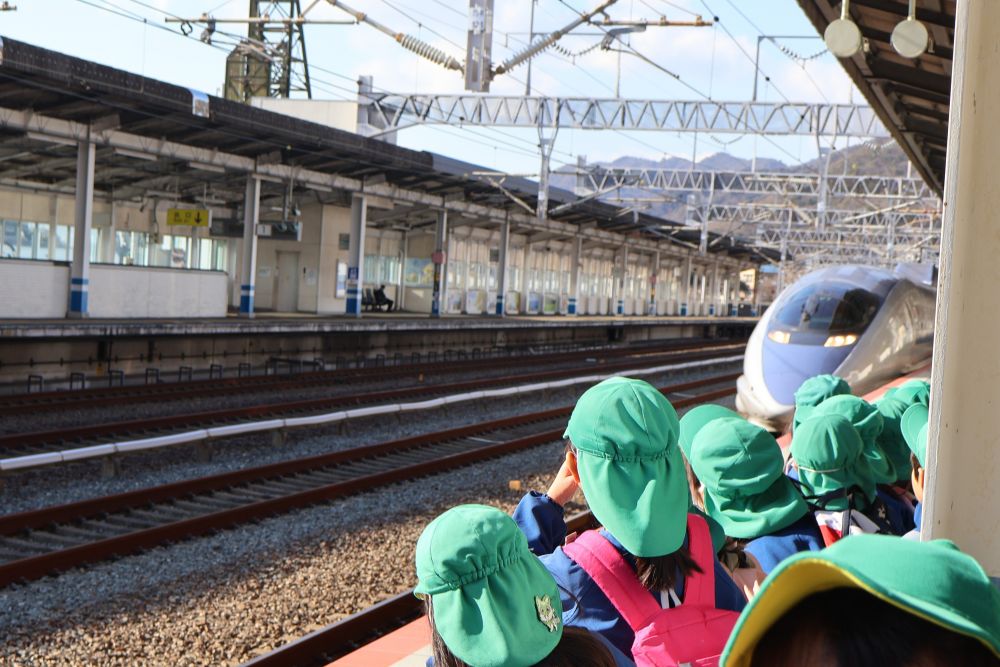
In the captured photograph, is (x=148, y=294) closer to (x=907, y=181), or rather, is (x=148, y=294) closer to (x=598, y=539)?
(x=598, y=539)

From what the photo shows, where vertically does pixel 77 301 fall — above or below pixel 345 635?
above

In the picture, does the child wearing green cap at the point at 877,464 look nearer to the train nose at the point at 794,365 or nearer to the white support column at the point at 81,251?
the train nose at the point at 794,365

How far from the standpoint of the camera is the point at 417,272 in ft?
123

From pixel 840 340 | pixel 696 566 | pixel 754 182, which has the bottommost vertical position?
pixel 696 566

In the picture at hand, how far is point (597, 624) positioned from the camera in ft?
7.52

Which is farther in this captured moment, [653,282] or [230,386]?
[653,282]

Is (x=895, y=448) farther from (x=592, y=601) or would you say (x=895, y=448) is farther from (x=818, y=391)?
(x=592, y=601)

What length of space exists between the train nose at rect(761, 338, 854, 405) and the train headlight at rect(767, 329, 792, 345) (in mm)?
116

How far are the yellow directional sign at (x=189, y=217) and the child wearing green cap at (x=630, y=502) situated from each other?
24.6 metres

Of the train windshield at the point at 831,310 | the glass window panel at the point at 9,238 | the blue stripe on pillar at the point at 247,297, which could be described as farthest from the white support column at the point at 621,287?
the train windshield at the point at 831,310

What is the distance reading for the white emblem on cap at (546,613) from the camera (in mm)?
1798

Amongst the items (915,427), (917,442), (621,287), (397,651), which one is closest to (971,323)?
(917,442)

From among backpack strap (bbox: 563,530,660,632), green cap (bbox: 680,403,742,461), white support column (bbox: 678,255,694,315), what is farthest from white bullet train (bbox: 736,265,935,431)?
white support column (bbox: 678,255,694,315)

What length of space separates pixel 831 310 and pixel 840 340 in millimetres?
472
